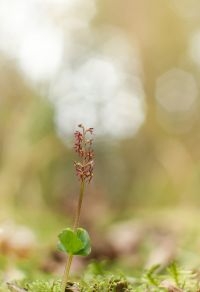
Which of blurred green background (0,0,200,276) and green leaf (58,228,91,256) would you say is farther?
blurred green background (0,0,200,276)

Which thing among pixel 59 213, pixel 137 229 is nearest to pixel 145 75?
pixel 59 213

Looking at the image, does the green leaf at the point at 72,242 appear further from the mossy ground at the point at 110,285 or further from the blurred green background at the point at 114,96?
the blurred green background at the point at 114,96

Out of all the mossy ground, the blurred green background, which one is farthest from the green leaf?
the blurred green background

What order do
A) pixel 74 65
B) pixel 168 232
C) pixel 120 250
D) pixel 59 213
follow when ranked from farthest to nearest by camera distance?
pixel 74 65, pixel 59 213, pixel 168 232, pixel 120 250

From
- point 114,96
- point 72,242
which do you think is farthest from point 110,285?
point 114,96

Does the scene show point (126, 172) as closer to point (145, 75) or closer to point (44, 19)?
point (145, 75)

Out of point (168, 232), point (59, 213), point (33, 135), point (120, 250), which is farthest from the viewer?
point (33, 135)

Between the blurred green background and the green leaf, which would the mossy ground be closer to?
the green leaf

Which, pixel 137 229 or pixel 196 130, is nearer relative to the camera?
pixel 137 229
